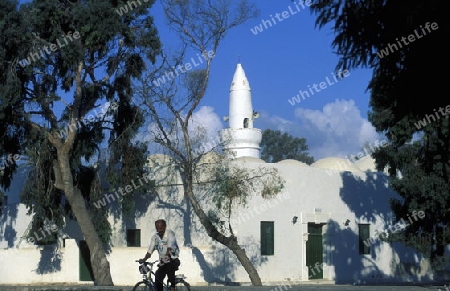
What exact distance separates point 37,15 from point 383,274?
17.6m

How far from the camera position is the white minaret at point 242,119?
3434cm

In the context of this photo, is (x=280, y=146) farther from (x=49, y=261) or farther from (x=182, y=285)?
(x=182, y=285)

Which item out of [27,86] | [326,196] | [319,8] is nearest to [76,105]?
[27,86]

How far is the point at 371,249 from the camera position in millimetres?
31203

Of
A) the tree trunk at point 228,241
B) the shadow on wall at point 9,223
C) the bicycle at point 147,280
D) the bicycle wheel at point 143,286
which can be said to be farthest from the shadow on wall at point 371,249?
the bicycle wheel at point 143,286

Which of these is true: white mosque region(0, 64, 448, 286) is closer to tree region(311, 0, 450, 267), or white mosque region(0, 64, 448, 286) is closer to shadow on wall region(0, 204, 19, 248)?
shadow on wall region(0, 204, 19, 248)

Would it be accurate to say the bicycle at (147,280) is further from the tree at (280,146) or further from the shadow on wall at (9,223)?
the tree at (280,146)

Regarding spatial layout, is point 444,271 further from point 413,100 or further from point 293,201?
point 413,100

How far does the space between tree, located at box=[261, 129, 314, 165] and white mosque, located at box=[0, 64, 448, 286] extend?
47.4m

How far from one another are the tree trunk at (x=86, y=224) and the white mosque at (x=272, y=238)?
205 cm

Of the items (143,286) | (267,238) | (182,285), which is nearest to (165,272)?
(143,286)

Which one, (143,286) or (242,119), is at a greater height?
(242,119)

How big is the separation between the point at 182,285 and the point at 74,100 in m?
11.8

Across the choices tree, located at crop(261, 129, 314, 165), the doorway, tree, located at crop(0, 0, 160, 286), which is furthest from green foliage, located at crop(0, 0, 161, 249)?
tree, located at crop(261, 129, 314, 165)
